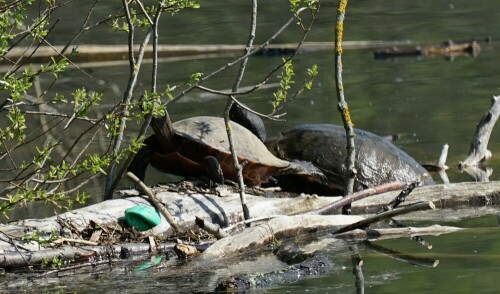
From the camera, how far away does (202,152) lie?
26.7ft

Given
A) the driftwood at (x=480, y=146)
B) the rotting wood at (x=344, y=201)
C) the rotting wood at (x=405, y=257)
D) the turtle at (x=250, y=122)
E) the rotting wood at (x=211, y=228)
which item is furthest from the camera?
the driftwood at (x=480, y=146)

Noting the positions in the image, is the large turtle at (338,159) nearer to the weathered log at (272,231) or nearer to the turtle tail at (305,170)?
the turtle tail at (305,170)

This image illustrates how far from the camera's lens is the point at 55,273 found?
6812 millimetres

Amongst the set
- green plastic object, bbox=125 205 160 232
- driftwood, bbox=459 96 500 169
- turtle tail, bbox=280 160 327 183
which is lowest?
driftwood, bbox=459 96 500 169

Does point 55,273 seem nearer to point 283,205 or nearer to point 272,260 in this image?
point 272,260

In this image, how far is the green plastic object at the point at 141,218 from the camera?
7.38 metres

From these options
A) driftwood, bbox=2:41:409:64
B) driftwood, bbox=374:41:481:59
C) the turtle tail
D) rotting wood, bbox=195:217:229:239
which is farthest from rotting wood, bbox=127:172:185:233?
driftwood, bbox=2:41:409:64

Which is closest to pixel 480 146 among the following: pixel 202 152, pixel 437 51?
pixel 202 152

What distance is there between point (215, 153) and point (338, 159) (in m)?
1.18

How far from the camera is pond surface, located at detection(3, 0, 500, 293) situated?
20.6 ft

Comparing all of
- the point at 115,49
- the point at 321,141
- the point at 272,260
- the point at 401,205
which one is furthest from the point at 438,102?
the point at 115,49

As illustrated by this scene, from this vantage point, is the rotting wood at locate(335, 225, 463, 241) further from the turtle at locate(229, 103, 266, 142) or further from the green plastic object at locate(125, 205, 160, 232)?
the turtle at locate(229, 103, 266, 142)

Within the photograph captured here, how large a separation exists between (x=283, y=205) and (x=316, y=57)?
384 inches

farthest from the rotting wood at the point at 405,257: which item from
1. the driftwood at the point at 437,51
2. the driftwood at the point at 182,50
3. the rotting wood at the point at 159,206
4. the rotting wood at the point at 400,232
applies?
the driftwood at the point at 182,50
